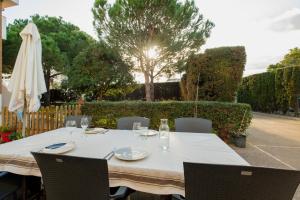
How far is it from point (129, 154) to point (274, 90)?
46.9ft

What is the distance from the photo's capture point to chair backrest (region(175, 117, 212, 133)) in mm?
2848

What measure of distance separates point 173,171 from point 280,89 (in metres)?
13.8

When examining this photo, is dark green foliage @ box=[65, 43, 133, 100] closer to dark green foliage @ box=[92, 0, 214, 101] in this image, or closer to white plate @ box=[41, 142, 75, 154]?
dark green foliage @ box=[92, 0, 214, 101]

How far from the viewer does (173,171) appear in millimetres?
1341

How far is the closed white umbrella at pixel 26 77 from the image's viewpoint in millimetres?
3119

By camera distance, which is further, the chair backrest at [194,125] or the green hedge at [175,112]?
the green hedge at [175,112]

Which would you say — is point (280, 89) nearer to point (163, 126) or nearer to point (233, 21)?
point (233, 21)

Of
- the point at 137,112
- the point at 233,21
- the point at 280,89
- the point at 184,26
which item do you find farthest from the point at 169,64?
the point at 280,89

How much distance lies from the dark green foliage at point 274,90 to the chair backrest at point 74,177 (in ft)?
42.8

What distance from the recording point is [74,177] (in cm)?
136

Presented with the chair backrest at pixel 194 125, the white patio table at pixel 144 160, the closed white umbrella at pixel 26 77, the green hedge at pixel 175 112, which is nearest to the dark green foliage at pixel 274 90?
the green hedge at pixel 175 112

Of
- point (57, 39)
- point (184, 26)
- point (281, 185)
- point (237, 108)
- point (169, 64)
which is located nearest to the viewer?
point (281, 185)

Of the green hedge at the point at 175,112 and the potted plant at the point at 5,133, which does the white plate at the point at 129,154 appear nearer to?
the green hedge at the point at 175,112

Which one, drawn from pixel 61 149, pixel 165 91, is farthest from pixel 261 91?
pixel 61 149
